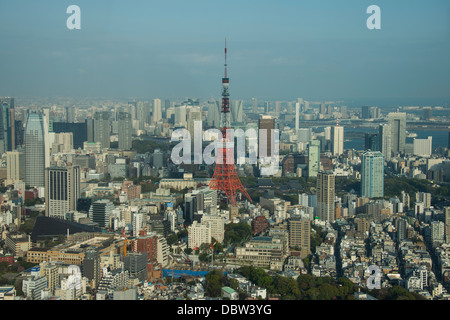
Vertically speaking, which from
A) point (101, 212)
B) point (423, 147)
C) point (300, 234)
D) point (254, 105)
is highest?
point (254, 105)

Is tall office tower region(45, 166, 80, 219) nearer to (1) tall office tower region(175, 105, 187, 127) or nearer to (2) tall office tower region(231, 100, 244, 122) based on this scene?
(2) tall office tower region(231, 100, 244, 122)

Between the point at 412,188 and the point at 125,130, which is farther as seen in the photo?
the point at 125,130

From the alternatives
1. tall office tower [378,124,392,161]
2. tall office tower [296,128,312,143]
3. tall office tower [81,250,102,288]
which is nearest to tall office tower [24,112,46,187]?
tall office tower [81,250,102,288]

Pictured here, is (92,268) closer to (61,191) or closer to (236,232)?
(236,232)

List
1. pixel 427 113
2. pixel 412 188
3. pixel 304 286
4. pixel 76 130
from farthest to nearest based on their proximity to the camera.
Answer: pixel 76 130, pixel 427 113, pixel 412 188, pixel 304 286

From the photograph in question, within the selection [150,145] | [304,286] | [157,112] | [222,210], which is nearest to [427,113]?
[222,210]

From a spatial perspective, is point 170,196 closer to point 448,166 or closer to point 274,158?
point 274,158
